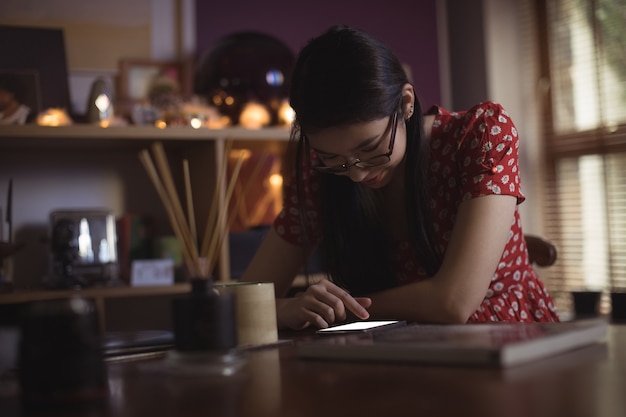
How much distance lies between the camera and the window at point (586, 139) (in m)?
3.28

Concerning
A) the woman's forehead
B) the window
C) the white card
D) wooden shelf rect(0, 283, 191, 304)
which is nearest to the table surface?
the woman's forehead

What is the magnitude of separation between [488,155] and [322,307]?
53 centimetres

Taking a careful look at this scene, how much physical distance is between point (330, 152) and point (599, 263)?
2.16m

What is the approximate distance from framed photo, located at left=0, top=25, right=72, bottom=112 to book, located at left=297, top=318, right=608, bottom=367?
7.13 ft

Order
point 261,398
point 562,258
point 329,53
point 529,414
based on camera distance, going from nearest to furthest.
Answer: point 529,414
point 261,398
point 329,53
point 562,258

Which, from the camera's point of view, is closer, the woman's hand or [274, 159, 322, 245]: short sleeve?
the woman's hand

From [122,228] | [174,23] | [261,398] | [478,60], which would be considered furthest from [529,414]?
[478,60]

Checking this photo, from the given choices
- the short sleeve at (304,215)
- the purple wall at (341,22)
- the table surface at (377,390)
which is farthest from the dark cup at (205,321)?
the purple wall at (341,22)

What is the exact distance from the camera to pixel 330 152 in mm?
1558

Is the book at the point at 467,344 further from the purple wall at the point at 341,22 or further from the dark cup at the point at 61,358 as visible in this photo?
the purple wall at the point at 341,22

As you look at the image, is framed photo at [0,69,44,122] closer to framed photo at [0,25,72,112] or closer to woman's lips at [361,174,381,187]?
framed photo at [0,25,72,112]

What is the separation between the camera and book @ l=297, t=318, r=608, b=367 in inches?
33.5

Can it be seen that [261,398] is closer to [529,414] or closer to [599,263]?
[529,414]

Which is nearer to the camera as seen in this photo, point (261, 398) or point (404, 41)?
point (261, 398)
